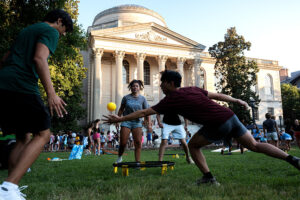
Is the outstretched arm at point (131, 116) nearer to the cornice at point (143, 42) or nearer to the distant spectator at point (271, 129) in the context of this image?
the distant spectator at point (271, 129)

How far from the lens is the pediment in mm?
31336

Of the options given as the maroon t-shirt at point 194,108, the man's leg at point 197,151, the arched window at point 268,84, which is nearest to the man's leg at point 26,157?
the maroon t-shirt at point 194,108

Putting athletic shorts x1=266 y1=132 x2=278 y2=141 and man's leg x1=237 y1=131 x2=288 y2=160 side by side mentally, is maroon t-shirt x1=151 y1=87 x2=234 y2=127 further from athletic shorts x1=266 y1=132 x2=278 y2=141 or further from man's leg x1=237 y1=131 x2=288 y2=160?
athletic shorts x1=266 y1=132 x2=278 y2=141

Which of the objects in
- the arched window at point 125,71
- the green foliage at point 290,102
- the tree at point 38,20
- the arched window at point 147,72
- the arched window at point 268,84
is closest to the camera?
the tree at point 38,20

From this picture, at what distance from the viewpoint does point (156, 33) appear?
111 ft

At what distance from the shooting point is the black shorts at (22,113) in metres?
2.30

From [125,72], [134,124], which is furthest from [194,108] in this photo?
[125,72]

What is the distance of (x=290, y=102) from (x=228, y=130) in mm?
53318

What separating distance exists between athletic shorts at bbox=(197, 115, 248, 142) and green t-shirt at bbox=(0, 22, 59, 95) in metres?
2.28

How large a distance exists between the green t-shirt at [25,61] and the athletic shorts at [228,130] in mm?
2283

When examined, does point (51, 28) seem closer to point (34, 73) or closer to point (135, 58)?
point (34, 73)

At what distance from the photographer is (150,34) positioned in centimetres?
3334

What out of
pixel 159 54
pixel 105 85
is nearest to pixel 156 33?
pixel 159 54

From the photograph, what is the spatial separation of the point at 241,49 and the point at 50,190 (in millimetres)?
28399
